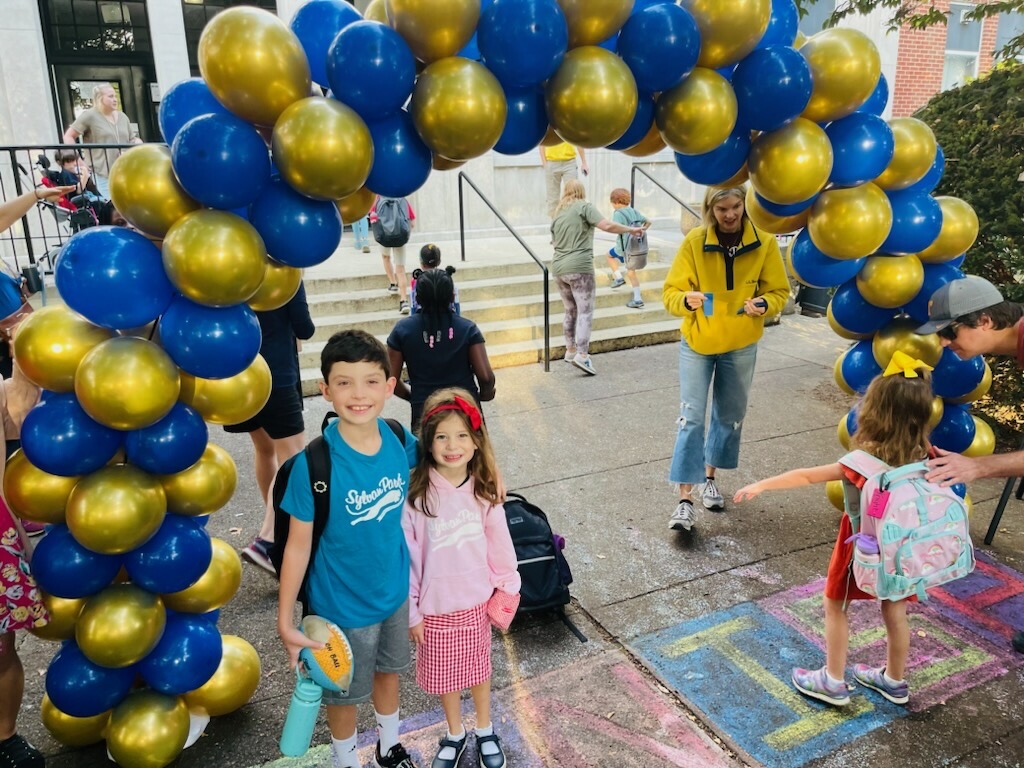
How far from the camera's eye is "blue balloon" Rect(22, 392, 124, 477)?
7.11 feet

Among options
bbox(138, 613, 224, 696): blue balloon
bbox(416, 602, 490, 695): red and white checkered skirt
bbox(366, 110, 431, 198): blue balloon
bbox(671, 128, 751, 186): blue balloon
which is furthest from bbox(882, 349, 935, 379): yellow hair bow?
bbox(138, 613, 224, 696): blue balloon

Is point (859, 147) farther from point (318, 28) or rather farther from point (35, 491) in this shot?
point (35, 491)

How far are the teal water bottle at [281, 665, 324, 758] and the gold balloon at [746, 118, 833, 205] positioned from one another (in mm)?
2242

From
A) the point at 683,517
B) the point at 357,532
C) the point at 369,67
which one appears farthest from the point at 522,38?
the point at 683,517

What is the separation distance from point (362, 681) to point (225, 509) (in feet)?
8.49

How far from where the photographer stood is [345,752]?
2.48 meters

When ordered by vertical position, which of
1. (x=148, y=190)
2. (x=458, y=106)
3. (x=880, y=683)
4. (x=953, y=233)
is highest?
(x=458, y=106)

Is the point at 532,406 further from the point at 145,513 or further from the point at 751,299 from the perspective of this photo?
the point at 145,513

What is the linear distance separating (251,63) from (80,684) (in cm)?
199

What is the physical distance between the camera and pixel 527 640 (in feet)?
10.8

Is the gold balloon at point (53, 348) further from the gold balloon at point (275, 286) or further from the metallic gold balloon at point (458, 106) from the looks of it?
the metallic gold balloon at point (458, 106)

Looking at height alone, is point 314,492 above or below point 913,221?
below

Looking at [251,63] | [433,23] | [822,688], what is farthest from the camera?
[822,688]

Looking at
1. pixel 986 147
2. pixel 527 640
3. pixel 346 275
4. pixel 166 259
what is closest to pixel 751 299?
pixel 527 640
